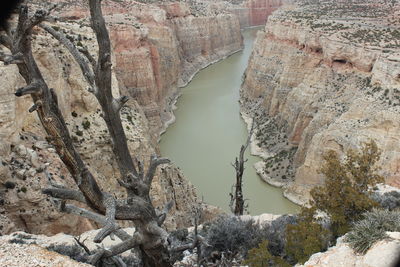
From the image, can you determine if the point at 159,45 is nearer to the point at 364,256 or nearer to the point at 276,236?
the point at 276,236

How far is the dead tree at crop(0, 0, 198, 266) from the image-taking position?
436 cm

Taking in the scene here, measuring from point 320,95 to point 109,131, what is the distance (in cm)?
1923

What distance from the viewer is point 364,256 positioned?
6070mm

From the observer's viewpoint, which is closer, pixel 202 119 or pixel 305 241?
pixel 305 241

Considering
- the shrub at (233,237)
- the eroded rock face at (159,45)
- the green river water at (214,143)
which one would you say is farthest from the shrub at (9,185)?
the eroded rock face at (159,45)

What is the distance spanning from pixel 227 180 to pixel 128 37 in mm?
13384

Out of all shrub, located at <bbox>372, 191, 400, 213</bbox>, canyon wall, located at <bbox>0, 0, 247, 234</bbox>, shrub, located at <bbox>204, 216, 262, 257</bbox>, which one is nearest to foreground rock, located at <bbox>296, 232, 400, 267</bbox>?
shrub, located at <bbox>204, 216, 262, 257</bbox>

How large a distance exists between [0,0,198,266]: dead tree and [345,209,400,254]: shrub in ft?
10.1

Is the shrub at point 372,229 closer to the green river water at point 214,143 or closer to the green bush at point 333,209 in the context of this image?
the green bush at point 333,209

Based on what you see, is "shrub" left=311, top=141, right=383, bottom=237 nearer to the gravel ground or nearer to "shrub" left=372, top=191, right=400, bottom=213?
"shrub" left=372, top=191, right=400, bottom=213

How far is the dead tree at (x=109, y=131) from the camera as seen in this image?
4.36 metres

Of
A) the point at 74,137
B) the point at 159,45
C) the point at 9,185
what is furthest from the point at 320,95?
the point at 159,45

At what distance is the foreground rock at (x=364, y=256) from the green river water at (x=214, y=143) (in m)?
12.2

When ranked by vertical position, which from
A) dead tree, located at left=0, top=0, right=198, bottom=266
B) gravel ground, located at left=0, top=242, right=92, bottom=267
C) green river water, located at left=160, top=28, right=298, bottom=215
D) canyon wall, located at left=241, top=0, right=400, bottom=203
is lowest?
green river water, located at left=160, top=28, right=298, bottom=215
